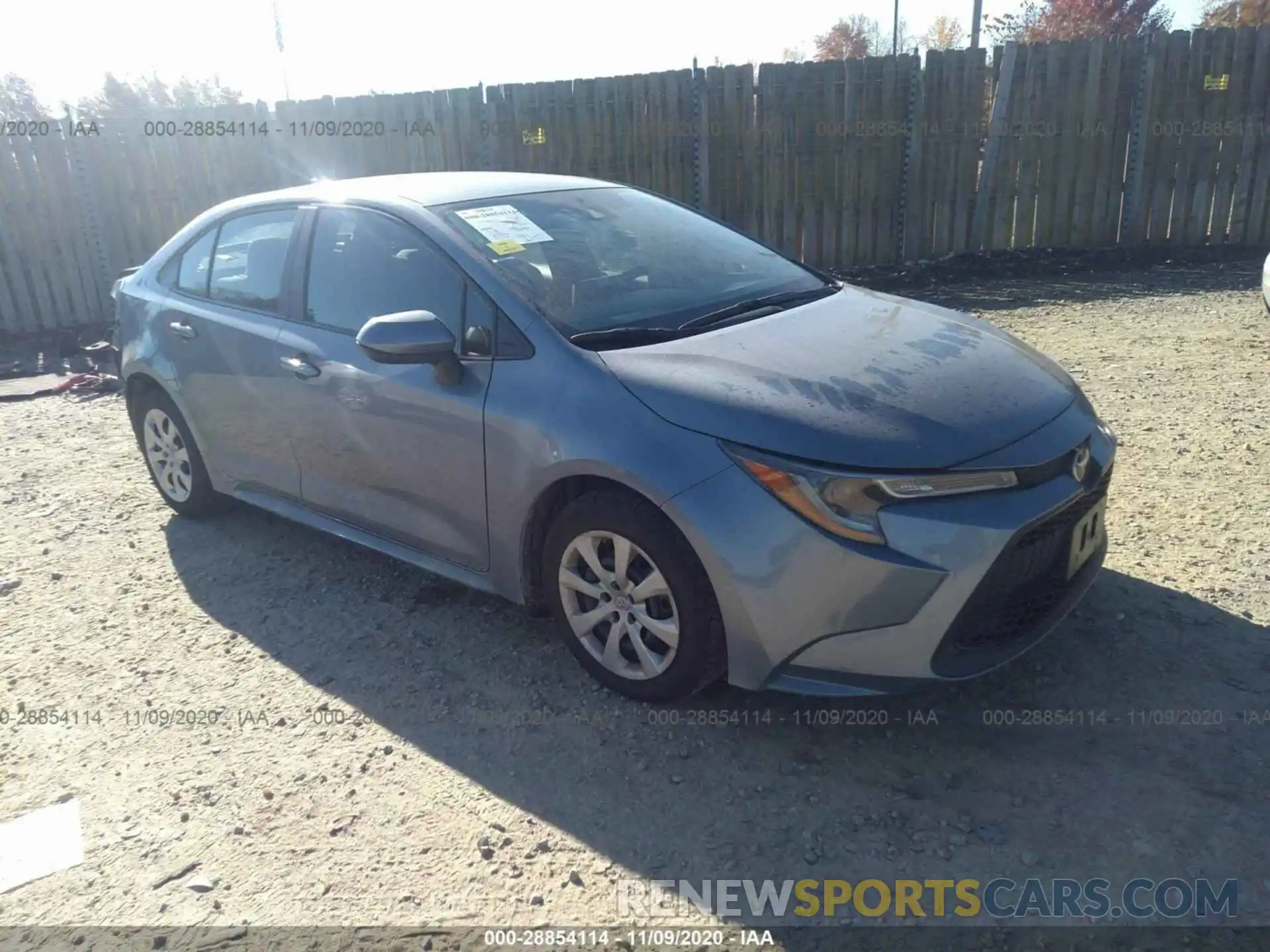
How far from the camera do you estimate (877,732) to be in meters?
3.08

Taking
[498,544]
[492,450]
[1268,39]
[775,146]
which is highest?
[1268,39]

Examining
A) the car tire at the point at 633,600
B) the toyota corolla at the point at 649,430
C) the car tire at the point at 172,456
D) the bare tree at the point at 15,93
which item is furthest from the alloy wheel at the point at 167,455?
the bare tree at the point at 15,93

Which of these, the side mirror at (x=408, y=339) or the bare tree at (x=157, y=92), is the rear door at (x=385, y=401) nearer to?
the side mirror at (x=408, y=339)

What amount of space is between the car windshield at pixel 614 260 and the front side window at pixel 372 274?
0.17 m

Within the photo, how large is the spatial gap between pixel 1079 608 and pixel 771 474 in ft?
5.36

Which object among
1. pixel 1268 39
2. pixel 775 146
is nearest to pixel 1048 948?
pixel 775 146

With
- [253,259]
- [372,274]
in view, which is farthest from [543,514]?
[253,259]

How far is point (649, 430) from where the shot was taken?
2922 millimetres

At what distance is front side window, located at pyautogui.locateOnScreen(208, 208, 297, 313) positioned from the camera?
421 centimetres

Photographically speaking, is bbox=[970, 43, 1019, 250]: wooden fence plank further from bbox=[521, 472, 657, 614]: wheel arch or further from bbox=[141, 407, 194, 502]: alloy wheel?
bbox=[521, 472, 657, 614]: wheel arch

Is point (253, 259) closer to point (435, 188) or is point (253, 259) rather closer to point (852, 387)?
point (435, 188)

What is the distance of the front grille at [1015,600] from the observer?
2.72 meters

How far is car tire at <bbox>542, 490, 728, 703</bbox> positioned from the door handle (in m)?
1.34

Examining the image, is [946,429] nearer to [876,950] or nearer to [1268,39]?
[876,950]
